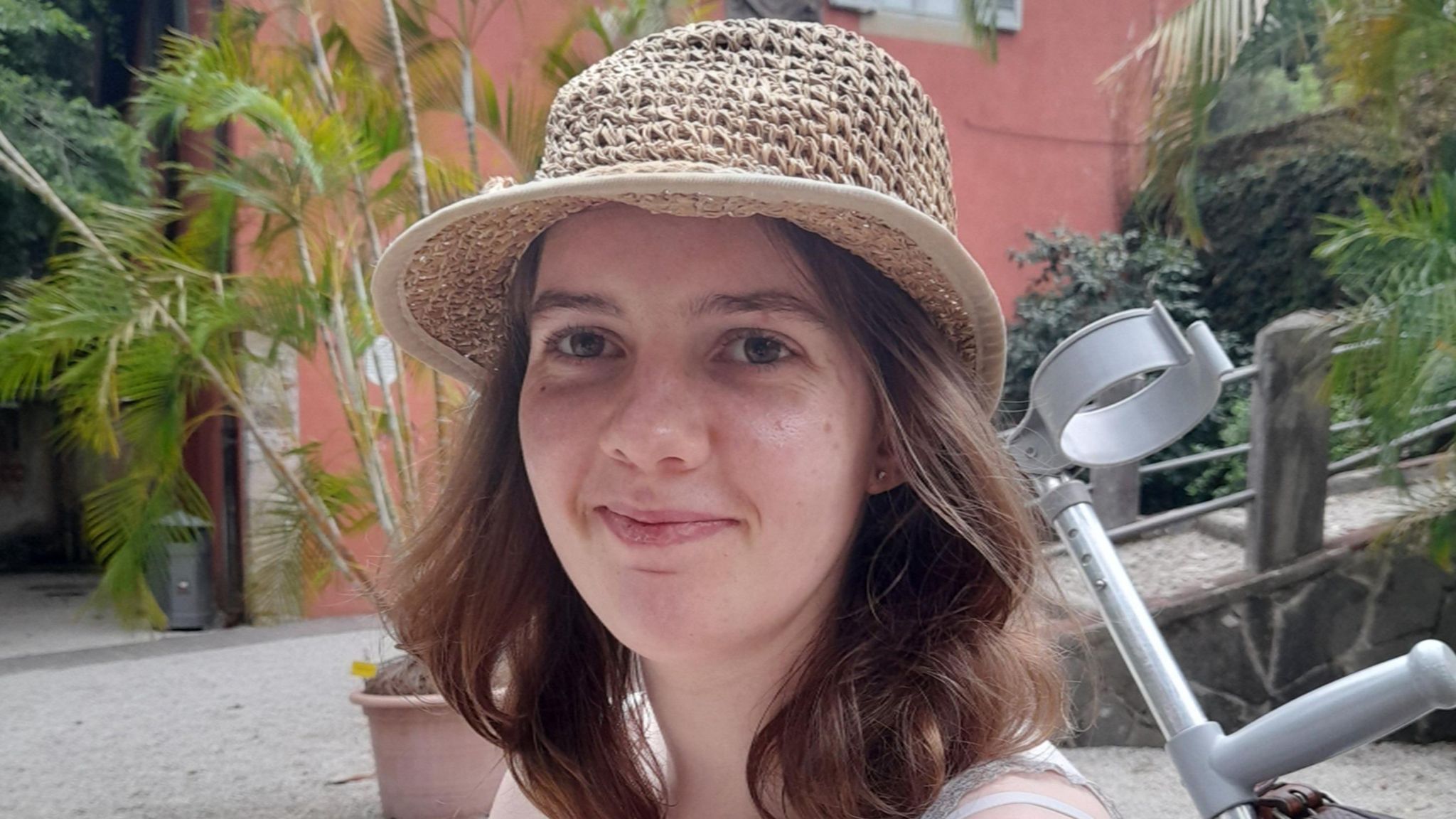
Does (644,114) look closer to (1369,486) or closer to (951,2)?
(1369,486)

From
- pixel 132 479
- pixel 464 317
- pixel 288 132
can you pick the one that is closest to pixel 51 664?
pixel 132 479

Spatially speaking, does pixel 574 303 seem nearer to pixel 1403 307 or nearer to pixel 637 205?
pixel 637 205

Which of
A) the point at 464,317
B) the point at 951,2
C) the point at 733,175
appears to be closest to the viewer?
the point at 733,175

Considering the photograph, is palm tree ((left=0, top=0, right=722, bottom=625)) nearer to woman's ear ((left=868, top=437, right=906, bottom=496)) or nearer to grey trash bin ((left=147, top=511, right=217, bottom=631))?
woman's ear ((left=868, top=437, right=906, bottom=496))

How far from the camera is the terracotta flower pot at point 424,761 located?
378 centimetres

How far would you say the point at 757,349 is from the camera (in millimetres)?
1101

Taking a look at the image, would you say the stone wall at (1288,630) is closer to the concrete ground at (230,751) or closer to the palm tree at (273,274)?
the concrete ground at (230,751)

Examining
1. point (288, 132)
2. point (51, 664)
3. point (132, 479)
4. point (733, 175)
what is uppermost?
point (733, 175)

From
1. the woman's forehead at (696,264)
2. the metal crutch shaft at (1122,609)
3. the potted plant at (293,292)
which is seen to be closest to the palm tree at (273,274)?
the potted plant at (293,292)

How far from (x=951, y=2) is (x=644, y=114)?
8524 millimetres

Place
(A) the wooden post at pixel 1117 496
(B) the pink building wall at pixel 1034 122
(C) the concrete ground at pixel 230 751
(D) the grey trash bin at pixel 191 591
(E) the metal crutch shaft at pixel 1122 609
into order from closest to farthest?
(E) the metal crutch shaft at pixel 1122 609, (C) the concrete ground at pixel 230 751, (A) the wooden post at pixel 1117 496, (D) the grey trash bin at pixel 191 591, (B) the pink building wall at pixel 1034 122

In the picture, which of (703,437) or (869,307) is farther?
(869,307)

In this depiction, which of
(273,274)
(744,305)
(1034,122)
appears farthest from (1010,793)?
(1034,122)

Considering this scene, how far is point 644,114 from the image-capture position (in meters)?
1.07
